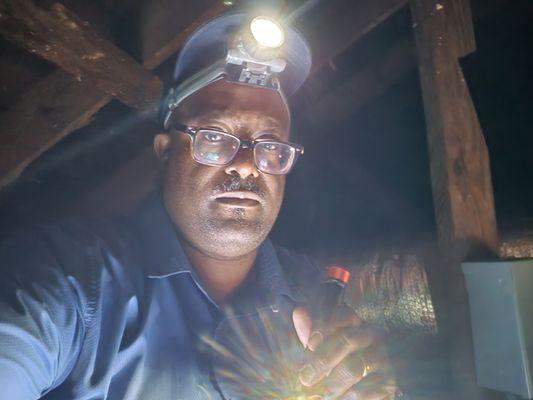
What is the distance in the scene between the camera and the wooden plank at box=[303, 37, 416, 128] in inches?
97.8

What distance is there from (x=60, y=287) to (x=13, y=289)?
0.41ft

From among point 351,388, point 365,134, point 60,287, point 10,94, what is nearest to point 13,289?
point 60,287

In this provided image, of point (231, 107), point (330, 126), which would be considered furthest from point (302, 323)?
point (330, 126)

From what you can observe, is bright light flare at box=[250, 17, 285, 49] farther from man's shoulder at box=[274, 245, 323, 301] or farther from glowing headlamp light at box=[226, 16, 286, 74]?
man's shoulder at box=[274, 245, 323, 301]

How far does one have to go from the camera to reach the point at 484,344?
1.14m

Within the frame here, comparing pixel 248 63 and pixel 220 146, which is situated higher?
pixel 248 63

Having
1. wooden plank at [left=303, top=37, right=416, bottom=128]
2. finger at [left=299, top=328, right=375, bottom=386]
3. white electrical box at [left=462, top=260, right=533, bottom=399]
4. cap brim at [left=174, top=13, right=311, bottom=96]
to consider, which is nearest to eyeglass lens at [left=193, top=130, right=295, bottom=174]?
cap brim at [left=174, top=13, right=311, bottom=96]

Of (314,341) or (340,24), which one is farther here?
(340,24)

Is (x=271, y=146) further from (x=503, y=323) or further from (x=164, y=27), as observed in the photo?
(x=503, y=323)

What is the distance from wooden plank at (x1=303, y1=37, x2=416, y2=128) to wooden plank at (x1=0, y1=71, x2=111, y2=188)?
1.64m

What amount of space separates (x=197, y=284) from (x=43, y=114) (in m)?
1.20

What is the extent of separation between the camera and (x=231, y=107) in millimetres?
1626

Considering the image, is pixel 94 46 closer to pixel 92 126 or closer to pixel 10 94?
pixel 10 94

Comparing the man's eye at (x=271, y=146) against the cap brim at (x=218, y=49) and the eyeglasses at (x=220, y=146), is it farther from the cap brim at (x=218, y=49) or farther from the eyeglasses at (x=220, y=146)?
the cap brim at (x=218, y=49)
